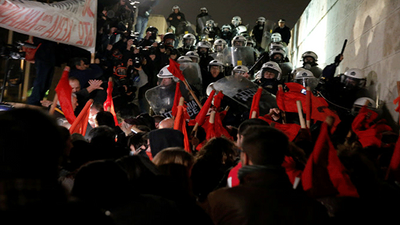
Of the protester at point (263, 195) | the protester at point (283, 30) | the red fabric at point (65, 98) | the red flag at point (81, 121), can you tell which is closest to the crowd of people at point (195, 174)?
the protester at point (263, 195)

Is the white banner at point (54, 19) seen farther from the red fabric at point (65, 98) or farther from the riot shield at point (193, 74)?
the riot shield at point (193, 74)

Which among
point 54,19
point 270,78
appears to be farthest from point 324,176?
point 270,78

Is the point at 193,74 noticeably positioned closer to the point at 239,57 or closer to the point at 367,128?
the point at 239,57

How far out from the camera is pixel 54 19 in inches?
275

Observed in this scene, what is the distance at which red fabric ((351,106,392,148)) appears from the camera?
5406 millimetres

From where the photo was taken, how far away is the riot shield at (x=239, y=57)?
12562 millimetres

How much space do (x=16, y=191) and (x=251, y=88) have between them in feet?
22.7

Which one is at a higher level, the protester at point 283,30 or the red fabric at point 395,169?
the protester at point 283,30

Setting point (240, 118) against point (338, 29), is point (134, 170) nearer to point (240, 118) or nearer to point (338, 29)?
point (240, 118)

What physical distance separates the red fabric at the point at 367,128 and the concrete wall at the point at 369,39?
27.7 inches

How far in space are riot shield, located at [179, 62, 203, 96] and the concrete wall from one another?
3.54 meters

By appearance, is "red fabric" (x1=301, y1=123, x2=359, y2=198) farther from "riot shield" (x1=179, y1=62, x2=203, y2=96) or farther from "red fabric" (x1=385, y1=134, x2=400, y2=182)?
"riot shield" (x1=179, y1=62, x2=203, y2=96)

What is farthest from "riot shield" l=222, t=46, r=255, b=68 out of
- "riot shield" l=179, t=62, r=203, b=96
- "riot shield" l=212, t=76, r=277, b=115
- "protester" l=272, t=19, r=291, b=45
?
"riot shield" l=212, t=76, r=277, b=115

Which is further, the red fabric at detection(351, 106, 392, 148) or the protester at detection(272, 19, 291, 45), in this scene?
the protester at detection(272, 19, 291, 45)
